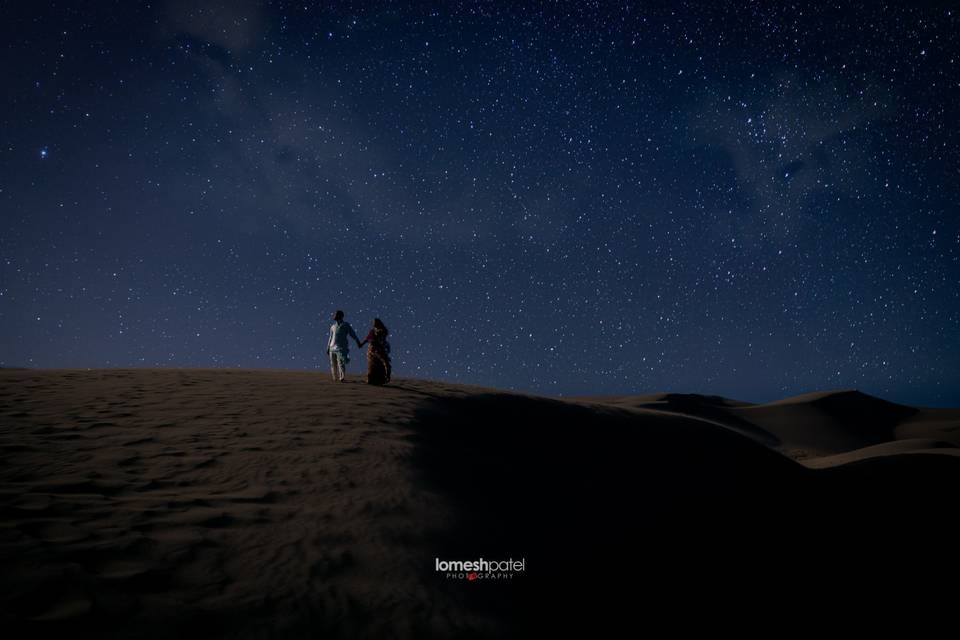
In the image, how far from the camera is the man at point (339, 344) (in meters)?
12.4

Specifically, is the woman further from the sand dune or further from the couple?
the sand dune

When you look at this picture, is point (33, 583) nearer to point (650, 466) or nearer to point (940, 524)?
point (650, 466)

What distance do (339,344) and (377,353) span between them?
1.11 meters

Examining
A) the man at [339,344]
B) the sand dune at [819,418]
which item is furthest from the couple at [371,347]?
the sand dune at [819,418]

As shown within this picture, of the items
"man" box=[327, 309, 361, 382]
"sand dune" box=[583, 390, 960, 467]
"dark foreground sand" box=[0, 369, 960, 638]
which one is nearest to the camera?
"dark foreground sand" box=[0, 369, 960, 638]

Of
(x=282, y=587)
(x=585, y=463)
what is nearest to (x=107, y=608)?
(x=282, y=587)

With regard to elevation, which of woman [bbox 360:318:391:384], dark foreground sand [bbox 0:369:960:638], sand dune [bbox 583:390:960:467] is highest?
woman [bbox 360:318:391:384]

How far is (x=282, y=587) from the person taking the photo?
3.75 m

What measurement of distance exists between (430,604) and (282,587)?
1253 mm

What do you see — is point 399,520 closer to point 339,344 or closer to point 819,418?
point 339,344

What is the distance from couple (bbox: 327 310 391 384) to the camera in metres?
12.5

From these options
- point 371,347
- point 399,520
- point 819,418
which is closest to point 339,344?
point 371,347

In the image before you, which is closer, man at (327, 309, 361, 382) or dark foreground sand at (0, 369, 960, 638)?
dark foreground sand at (0, 369, 960, 638)

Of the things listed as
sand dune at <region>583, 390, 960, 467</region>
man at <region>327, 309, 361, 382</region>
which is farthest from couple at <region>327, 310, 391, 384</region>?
sand dune at <region>583, 390, 960, 467</region>
